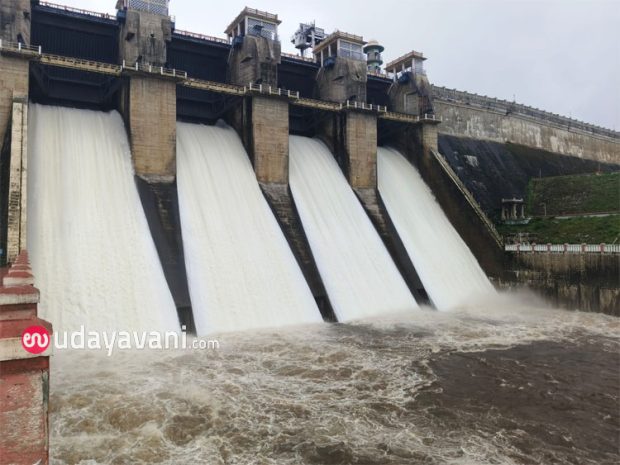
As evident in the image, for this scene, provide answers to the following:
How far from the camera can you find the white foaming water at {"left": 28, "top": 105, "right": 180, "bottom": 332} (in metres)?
14.7

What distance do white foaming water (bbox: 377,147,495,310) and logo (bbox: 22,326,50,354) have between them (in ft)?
61.3

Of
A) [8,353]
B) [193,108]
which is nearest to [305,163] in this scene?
[193,108]

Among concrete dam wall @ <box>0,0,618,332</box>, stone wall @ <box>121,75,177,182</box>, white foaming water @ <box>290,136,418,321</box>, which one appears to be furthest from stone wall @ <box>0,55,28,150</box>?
white foaming water @ <box>290,136,418,321</box>

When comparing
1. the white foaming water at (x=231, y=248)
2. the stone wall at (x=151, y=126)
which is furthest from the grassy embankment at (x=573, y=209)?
the stone wall at (x=151, y=126)

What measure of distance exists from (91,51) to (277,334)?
1716 centimetres

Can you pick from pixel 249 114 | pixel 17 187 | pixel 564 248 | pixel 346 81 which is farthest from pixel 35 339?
pixel 346 81

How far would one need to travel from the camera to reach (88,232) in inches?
653

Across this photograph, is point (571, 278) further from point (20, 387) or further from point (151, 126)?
point (20, 387)

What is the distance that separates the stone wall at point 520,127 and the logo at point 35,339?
3335 centimetres

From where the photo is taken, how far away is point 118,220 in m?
17.5

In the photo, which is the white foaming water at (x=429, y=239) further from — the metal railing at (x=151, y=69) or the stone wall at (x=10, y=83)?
the stone wall at (x=10, y=83)

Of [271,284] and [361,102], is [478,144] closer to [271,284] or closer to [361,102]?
[361,102]

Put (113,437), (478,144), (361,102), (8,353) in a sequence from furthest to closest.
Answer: (478,144) → (361,102) → (113,437) → (8,353)

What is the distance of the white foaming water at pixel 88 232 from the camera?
48.4ft
